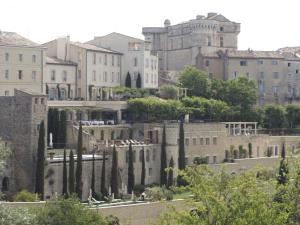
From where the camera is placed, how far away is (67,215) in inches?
1811

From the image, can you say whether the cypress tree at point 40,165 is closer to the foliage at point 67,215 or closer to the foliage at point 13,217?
the foliage at point 67,215

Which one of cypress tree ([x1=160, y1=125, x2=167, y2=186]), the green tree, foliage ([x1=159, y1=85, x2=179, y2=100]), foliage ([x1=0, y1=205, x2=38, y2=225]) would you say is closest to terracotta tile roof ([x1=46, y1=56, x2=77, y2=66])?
foliage ([x1=159, y1=85, x2=179, y2=100])

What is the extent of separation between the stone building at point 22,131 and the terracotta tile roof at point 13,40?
11.2m

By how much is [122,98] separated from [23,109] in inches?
836

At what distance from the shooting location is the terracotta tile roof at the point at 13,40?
249 ft

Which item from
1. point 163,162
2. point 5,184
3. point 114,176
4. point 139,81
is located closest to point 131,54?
point 139,81

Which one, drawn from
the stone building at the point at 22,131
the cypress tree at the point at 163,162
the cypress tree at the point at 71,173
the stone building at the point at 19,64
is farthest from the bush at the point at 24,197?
the stone building at the point at 19,64

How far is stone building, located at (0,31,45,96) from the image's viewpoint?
75.5 m

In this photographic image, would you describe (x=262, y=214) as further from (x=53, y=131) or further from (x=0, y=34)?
(x=0, y=34)

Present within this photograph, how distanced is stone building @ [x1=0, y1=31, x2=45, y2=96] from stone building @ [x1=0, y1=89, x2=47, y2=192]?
10.3 meters

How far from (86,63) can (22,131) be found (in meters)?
21.8

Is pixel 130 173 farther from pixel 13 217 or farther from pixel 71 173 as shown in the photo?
pixel 13 217

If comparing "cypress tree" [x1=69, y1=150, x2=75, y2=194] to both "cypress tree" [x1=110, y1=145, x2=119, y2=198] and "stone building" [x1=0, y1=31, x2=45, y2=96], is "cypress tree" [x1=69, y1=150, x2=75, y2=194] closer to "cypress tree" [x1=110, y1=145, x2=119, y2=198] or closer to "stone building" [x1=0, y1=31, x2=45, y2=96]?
"cypress tree" [x1=110, y1=145, x2=119, y2=198]

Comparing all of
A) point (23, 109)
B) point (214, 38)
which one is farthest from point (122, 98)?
point (214, 38)
